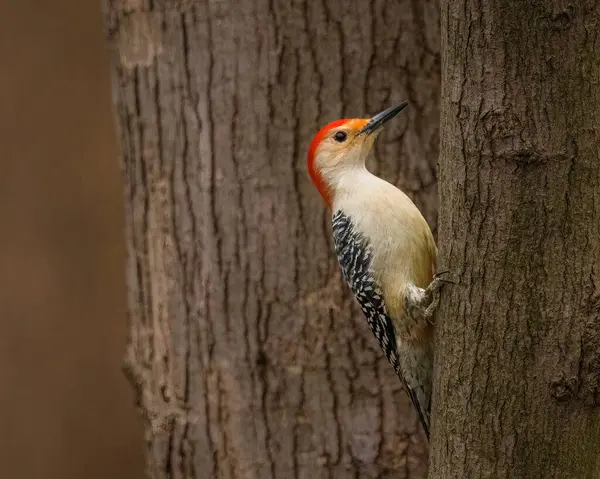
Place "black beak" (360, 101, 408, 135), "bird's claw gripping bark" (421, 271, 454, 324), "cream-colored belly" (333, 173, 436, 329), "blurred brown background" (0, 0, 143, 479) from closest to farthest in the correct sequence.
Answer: "bird's claw gripping bark" (421, 271, 454, 324) < "cream-colored belly" (333, 173, 436, 329) < "black beak" (360, 101, 408, 135) < "blurred brown background" (0, 0, 143, 479)

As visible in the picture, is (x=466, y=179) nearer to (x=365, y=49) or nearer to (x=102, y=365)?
(x=365, y=49)

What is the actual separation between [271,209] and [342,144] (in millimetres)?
538

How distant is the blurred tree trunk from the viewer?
3555 millimetres

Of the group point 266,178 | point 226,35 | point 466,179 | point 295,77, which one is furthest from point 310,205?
point 466,179

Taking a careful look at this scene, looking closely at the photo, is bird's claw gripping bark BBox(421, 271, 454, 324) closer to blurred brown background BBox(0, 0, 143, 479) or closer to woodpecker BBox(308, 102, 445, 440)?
woodpecker BBox(308, 102, 445, 440)

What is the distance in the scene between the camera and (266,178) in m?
3.60

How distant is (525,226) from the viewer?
2.04 meters

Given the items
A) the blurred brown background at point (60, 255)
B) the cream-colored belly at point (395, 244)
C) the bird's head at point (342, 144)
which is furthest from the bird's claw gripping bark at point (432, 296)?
the blurred brown background at point (60, 255)

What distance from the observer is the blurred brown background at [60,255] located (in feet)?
18.0

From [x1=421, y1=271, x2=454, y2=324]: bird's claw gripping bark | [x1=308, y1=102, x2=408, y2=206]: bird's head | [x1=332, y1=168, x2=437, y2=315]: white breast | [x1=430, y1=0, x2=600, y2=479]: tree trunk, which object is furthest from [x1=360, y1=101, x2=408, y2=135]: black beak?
[x1=430, y1=0, x2=600, y2=479]: tree trunk

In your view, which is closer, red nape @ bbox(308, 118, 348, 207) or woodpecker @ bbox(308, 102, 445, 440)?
woodpecker @ bbox(308, 102, 445, 440)

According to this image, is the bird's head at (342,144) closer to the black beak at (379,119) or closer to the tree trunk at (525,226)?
the black beak at (379,119)

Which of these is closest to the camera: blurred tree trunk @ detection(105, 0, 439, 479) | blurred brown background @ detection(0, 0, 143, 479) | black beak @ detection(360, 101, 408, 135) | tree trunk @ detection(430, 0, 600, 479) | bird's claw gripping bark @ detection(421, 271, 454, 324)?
tree trunk @ detection(430, 0, 600, 479)

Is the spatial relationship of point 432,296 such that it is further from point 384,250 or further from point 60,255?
point 60,255
